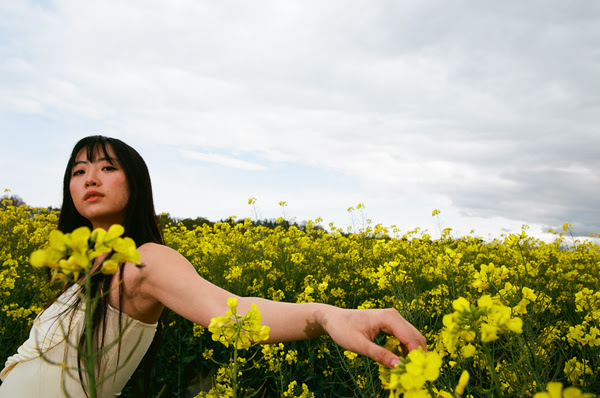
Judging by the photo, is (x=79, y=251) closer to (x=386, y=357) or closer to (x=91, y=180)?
(x=386, y=357)

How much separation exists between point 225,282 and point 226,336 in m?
Answer: 3.29

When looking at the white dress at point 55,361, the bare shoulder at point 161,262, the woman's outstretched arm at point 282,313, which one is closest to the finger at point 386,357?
the woman's outstretched arm at point 282,313

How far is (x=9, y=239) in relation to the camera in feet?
19.4

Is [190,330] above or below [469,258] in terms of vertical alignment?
below

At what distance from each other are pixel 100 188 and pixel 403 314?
81.0 inches

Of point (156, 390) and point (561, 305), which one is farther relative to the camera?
point (561, 305)

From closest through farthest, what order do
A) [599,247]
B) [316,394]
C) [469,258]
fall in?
[316,394]
[469,258]
[599,247]

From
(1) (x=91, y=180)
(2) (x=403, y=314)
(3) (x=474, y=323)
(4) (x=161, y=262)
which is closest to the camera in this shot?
(3) (x=474, y=323)

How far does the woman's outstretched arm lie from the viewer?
3.65 feet

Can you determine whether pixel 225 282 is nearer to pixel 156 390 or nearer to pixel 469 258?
pixel 156 390

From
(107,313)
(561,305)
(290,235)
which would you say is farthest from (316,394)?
(290,235)

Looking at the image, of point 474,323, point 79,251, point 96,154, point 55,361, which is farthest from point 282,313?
point 96,154

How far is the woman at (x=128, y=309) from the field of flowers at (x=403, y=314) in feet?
0.52

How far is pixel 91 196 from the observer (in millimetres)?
1961
